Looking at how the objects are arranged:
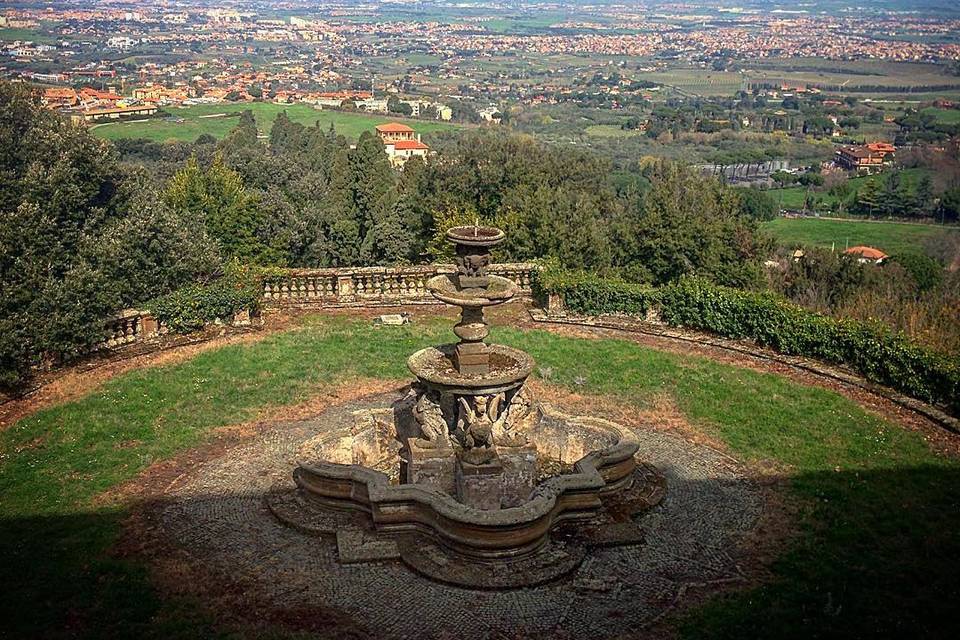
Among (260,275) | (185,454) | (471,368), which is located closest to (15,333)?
(185,454)

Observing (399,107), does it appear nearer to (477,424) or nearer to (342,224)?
(342,224)

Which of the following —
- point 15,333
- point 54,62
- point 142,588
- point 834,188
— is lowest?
point 834,188

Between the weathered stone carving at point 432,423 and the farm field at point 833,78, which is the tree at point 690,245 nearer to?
the weathered stone carving at point 432,423

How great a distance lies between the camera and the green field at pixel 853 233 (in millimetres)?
67625

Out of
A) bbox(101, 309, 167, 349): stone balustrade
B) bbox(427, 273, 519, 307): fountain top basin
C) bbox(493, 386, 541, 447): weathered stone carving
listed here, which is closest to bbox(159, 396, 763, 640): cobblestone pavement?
bbox(493, 386, 541, 447): weathered stone carving

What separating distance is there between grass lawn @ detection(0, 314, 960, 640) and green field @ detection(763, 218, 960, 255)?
52027 mm

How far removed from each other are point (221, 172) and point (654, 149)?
253ft

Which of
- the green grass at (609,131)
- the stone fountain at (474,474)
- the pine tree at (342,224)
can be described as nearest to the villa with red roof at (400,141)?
the green grass at (609,131)

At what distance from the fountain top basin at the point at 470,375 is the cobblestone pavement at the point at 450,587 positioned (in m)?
2.82

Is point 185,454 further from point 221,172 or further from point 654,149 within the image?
point 654,149

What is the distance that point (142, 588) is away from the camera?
9.99 meters

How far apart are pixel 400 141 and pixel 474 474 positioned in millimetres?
92495

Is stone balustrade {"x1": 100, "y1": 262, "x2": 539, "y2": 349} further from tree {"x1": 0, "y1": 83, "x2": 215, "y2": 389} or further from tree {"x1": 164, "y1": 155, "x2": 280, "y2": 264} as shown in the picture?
tree {"x1": 164, "y1": 155, "x2": 280, "y2": 264}

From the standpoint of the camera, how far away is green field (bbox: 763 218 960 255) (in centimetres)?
6762
